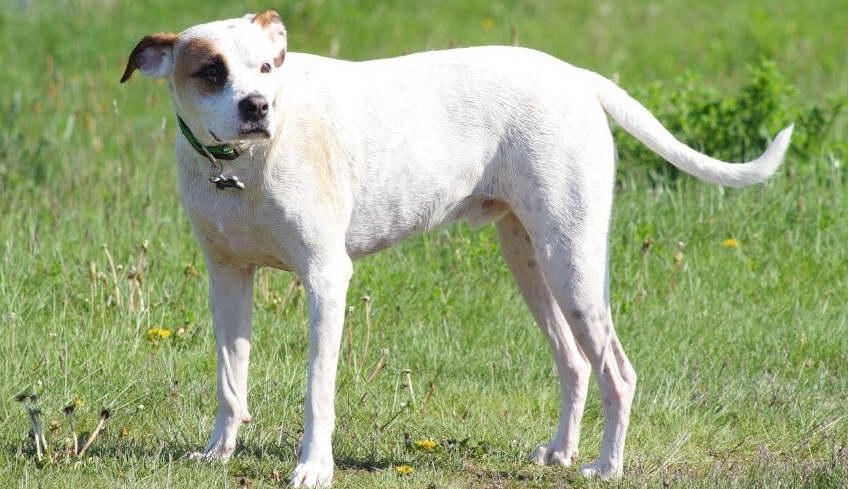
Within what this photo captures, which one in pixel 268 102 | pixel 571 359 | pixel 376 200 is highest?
pixel 268 102

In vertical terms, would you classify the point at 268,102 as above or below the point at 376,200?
above

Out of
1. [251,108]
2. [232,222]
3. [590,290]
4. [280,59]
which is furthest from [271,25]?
[590,290]

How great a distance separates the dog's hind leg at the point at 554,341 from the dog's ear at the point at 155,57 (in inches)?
59.9

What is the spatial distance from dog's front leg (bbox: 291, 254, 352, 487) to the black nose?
0.62 meters

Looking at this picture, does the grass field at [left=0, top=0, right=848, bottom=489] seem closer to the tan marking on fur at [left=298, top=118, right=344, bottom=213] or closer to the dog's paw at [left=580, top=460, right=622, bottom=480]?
the dog's paw at [left=580, top=460, right=622, bottom=480]

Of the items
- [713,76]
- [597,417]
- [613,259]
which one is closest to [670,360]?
[597,417]

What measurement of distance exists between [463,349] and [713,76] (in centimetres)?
656

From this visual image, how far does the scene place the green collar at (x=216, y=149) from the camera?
4.47 meters

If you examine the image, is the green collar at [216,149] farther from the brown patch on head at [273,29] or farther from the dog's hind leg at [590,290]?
the dog's hind leg at [590,290]

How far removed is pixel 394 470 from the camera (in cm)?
490

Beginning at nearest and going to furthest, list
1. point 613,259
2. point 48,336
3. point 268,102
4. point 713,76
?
point 268,102
point 48,336
point 613,259
point 713,76

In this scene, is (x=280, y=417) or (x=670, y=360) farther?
(x=670, y=360)

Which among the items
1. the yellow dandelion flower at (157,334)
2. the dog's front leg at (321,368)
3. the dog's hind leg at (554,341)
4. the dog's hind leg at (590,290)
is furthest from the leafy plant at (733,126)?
the dog's front leg at (321,368)

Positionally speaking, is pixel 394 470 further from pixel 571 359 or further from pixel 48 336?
pixel 48 336
